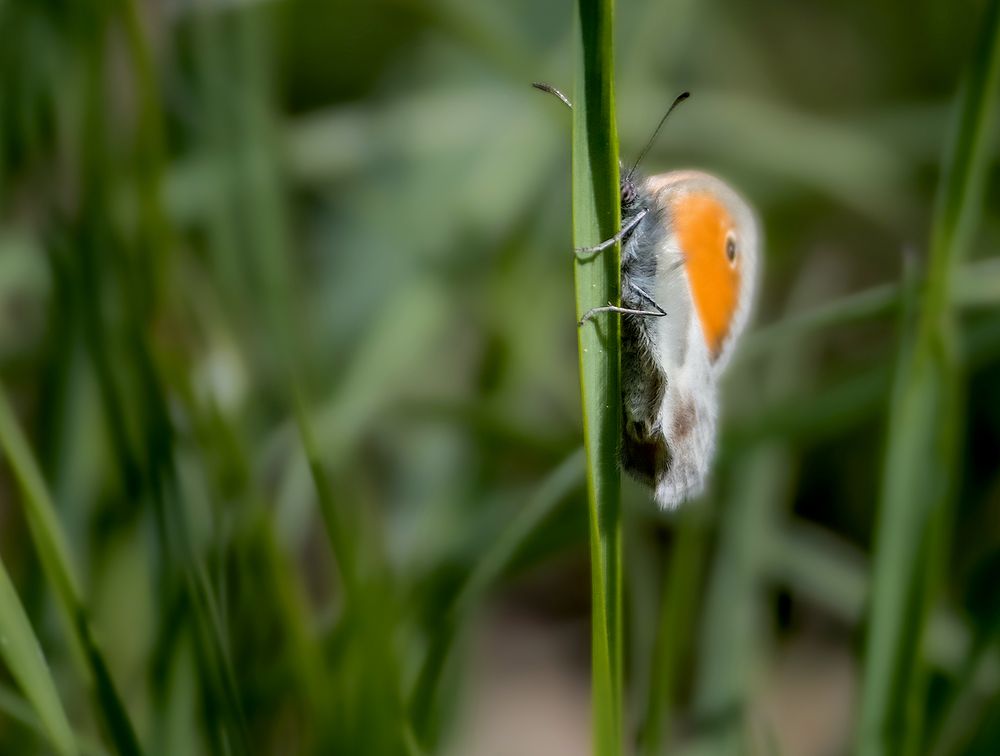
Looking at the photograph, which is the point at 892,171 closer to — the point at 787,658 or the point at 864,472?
the point at 864,472

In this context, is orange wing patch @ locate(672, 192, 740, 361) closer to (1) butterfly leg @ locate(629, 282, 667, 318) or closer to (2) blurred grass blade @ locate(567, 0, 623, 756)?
(1) butterfly leg @ locate(629, 282, 667, 318)

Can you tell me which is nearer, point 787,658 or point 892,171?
point 787,658

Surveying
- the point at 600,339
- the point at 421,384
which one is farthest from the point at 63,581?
the point at 421,384

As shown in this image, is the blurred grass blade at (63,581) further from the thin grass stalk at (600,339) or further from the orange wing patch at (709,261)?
the orange wing patch at (709,261)

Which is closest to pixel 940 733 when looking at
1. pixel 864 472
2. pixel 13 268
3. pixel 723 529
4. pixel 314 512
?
pixel 723 529

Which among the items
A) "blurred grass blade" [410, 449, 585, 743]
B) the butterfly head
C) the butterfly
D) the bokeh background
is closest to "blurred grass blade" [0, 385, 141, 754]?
the bokeh background

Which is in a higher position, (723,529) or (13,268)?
(13,268)

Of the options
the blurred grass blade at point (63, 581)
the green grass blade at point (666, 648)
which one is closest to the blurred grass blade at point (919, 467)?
the green grass blade at point (666, 648)
